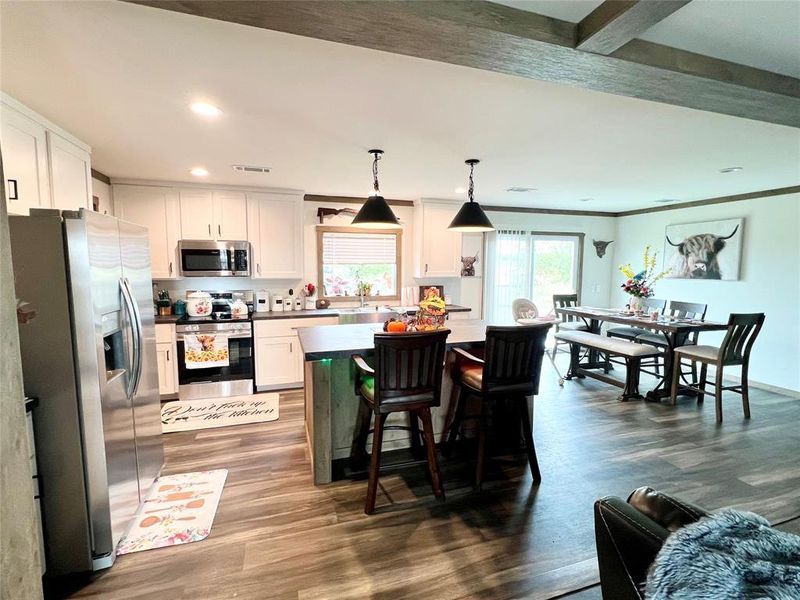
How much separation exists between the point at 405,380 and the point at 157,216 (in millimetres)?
3660

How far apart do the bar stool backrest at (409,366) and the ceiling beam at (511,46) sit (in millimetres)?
1350

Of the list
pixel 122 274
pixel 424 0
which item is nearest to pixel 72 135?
pixel 122 274

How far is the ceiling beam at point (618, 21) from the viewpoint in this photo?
1235 mm

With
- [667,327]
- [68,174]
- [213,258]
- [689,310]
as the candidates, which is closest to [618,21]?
[68,174]

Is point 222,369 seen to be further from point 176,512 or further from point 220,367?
point 176,512

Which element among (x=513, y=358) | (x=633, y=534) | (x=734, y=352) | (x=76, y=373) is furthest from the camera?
(x=734, y=352)

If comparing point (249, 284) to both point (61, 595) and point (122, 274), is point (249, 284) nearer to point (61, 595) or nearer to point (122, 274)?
point (122, 274)

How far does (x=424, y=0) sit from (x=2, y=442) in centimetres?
167

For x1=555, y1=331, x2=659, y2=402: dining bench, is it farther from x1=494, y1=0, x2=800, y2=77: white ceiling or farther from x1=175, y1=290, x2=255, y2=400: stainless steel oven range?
x1=175, y1=290, x2=255, y2=400: stainless steel oven range

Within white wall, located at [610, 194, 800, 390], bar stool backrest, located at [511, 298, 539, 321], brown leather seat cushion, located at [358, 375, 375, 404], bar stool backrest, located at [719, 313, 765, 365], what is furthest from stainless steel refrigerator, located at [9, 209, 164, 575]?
white wall, located at [610, 194, 800, 390]

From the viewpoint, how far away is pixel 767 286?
4762mm

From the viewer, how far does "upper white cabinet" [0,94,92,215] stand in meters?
2.09

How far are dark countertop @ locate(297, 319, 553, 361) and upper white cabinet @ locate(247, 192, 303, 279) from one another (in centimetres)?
177

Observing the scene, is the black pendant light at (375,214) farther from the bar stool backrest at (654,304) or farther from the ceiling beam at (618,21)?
the bar stool backrest at (654,304)
